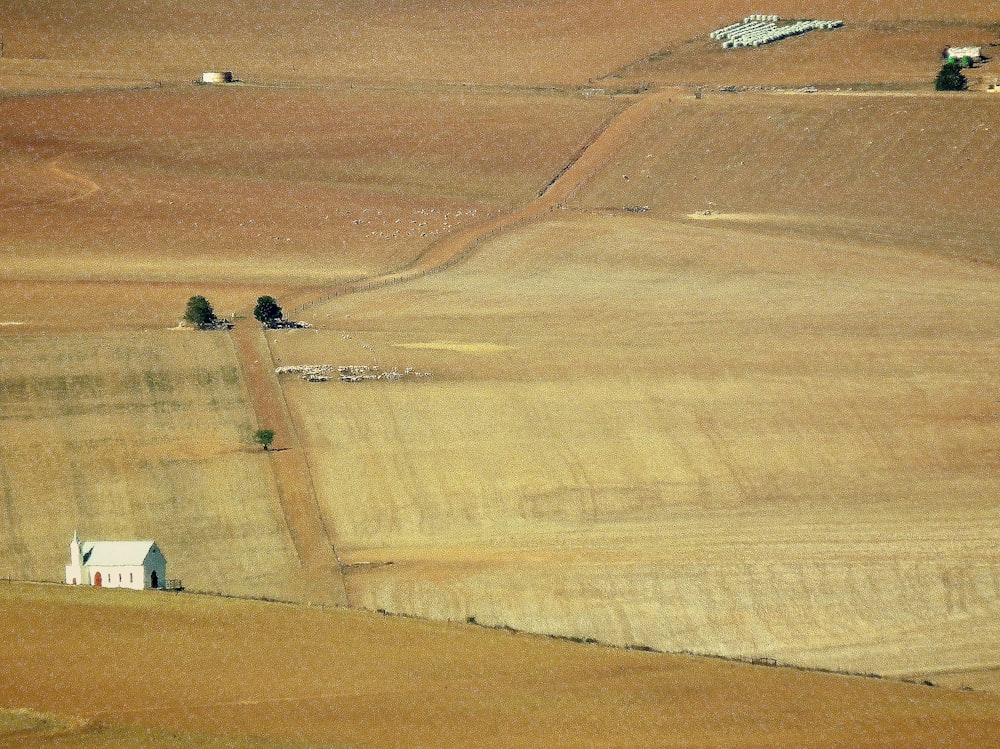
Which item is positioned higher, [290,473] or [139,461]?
[139,461]

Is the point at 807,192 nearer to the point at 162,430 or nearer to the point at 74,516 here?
the point at 162,430

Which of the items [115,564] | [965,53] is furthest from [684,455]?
[965,53]

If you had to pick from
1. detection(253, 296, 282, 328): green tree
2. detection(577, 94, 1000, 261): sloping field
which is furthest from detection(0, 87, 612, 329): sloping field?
detection(577, 94, 1000, 261): sloping field

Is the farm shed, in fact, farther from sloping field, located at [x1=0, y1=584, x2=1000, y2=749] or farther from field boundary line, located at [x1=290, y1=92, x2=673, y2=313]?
sloping field, located at [x1=0, y1=584, x2=1000, y2=749]

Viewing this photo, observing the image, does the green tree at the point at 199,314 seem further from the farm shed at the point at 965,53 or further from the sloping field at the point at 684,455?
the farm shed at the point at 965,53

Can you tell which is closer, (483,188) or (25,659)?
(25,659)

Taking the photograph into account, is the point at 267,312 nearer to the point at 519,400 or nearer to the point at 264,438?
the point at 519,400

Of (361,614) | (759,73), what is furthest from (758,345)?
(759,73)

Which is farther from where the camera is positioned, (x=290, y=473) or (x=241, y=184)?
(x=241, y=184)
